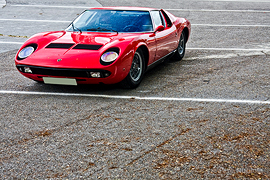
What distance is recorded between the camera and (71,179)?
2.97 m

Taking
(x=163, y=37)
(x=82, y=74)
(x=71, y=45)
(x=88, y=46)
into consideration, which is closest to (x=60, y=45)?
(x=71, y=45)

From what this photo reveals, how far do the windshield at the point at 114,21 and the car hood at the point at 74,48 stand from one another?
27 centimetres

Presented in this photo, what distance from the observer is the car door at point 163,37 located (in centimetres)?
633

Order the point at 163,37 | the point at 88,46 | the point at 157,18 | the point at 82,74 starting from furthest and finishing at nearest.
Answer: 1. the point at 157,18
2. the point at 163,37
3. the point at 88,46
4. the point at 82,74

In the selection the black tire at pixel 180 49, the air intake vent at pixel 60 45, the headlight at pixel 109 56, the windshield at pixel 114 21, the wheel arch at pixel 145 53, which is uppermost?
the windshield at pixel 114 21

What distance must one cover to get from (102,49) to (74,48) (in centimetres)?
46

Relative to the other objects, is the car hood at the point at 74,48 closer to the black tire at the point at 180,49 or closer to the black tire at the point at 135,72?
the black tire at the point at 135,72

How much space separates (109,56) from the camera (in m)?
5.10

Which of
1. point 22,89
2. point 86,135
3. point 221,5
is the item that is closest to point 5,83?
point 22,89

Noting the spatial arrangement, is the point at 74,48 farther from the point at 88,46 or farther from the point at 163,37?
the point at 163,37

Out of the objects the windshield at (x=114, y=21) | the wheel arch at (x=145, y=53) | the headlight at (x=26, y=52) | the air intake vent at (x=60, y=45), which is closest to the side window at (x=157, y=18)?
the windshield at (x=114, y=21)

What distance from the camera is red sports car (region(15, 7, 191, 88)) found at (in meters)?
5.06

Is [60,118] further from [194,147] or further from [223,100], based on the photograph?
[223,100]

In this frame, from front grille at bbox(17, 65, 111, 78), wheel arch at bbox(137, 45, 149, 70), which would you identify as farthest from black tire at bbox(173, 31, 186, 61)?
front grille at bbox(17, 65, 111, 78)
